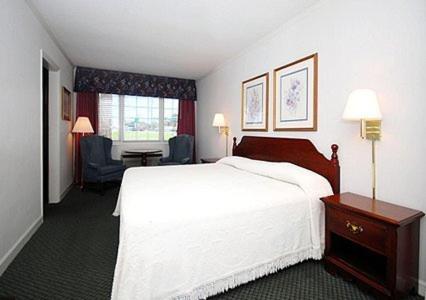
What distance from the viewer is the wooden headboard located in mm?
2194

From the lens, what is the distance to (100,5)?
2480 millimetres

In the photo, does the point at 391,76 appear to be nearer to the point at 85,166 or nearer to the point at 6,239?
the point at 6,239

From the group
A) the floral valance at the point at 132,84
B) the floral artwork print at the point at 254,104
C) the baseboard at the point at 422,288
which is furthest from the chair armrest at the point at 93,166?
the baseboard at the point at 422,288

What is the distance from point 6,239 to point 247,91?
3251 millimetres

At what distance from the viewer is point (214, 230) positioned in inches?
58.1

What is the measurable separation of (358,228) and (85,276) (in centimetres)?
203

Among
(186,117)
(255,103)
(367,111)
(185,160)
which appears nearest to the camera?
(367,111)

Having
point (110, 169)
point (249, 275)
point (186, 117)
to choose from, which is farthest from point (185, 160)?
point (249, 275)

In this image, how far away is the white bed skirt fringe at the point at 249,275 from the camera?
1.45 meters

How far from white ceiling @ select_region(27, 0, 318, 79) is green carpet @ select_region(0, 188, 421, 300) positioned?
242cm

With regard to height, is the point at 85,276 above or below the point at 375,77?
below

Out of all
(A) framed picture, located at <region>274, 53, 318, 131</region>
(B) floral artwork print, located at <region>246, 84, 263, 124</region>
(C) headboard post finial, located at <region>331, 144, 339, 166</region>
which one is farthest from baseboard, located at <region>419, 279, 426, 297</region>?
(B) floral artwork print, located at <region>246, 84, 263, 124</region>

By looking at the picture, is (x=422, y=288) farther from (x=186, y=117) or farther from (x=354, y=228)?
(x=186, y=117)

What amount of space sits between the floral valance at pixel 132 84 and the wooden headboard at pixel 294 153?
2.65 metres
